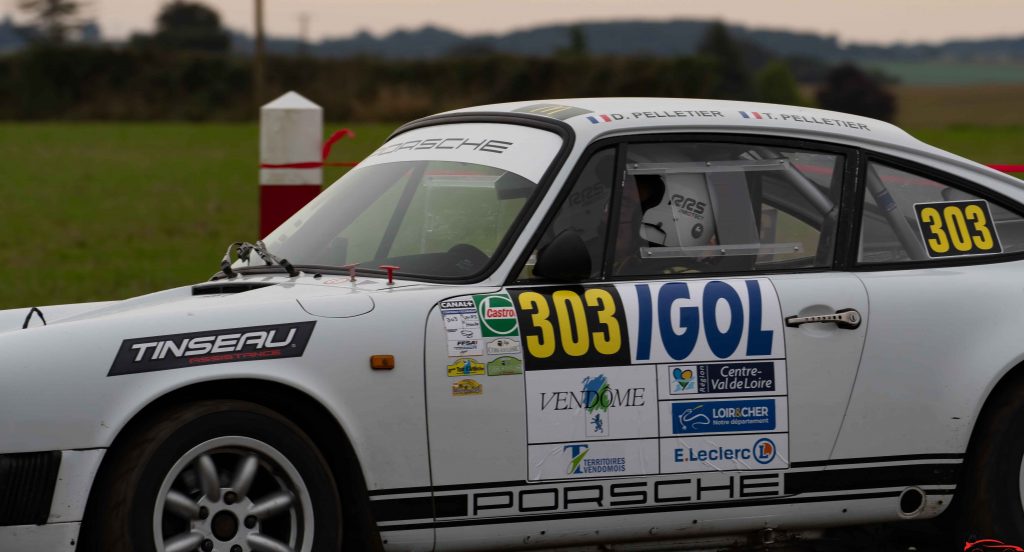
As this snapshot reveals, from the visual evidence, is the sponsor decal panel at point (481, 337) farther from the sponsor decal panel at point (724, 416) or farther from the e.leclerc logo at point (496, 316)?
the sponsor decal panel at point (724, 416)

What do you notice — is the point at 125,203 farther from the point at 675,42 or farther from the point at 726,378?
the point at 675,42

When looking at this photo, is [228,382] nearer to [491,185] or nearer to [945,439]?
[491,185]

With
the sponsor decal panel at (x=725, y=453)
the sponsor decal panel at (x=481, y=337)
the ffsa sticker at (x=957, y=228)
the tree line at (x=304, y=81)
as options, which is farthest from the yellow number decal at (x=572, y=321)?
the tree line at (x=304, y=81)

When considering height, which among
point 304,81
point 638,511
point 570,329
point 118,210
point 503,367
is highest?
point 304,81

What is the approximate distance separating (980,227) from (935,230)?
0.61 ft

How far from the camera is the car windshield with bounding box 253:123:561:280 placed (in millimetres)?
4969

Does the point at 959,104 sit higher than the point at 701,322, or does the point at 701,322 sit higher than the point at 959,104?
the point at 701,322

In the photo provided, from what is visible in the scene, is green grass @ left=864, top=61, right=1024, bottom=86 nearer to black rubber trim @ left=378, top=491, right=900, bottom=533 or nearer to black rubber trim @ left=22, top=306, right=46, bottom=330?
black rubber trim @ left=378, top=491, right=900, bottom=533

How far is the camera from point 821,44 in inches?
3533

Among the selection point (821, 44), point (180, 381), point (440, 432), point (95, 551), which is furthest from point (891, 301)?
point (821, 44)

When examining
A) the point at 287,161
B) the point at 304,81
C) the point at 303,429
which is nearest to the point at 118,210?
the point at 287,161

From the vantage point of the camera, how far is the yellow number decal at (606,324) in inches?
185

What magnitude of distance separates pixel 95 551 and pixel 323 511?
0.66 metres

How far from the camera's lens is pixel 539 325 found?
184 inches
